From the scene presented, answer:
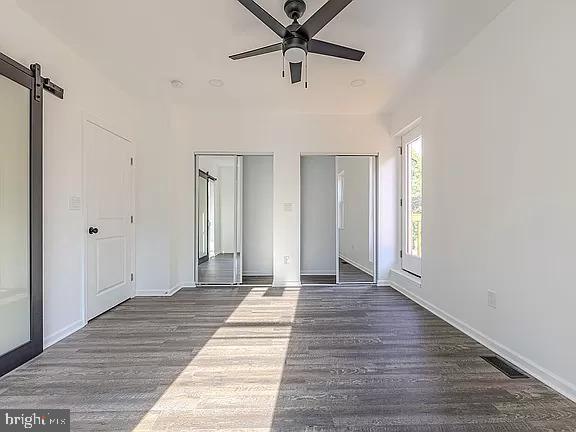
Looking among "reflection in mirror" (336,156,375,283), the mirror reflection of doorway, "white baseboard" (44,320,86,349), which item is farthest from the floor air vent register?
the mirror reflection of doorway

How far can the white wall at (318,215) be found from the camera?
6.61 metres

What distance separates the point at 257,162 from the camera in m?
6.67

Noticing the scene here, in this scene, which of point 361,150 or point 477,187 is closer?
point 477,187

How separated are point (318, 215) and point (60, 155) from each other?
169 inches

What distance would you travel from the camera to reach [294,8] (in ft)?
8.53

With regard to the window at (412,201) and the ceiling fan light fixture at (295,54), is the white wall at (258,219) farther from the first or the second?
the ceiling fan light fixture at (295,54)

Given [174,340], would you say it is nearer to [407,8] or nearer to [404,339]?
[404,339]

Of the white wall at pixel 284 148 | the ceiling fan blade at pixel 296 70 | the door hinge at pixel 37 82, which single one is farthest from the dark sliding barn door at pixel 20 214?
the white wall at pixel 284 148

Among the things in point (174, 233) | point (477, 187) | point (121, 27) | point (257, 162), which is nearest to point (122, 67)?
point (121, 27)

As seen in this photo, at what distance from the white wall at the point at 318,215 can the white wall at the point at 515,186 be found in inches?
112

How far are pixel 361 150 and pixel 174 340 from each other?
3.77 m

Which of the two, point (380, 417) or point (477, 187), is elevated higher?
point (477, 187)

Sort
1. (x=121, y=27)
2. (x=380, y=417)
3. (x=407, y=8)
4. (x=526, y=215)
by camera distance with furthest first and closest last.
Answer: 1. (x=121, y=27)
2. (x=407, y=8)
3. (x=526, y=215)
4. (x=380, y=417)

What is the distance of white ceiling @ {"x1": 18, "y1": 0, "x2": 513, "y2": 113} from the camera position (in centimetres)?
275
